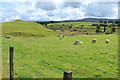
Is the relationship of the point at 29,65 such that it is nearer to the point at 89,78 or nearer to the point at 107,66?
the point at 89,78

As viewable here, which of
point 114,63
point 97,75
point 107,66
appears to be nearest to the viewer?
point 97,75

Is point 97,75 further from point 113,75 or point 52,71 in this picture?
point 52,71

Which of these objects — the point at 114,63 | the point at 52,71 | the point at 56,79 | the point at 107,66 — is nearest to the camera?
the point at 56,79

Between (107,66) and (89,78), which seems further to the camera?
(107,66)

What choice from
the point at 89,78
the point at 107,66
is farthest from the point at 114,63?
the point at 89,78

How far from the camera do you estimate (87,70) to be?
13.9m

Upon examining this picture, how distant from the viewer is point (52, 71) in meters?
13.5

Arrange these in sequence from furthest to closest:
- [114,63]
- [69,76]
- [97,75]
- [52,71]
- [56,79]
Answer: [114,63], [52,71], [97,75], [56,79], [69,76]

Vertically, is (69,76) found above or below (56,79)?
above

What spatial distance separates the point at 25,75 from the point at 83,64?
6326 mm

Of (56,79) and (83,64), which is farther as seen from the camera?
(83,64)

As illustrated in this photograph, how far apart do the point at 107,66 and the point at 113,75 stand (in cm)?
228

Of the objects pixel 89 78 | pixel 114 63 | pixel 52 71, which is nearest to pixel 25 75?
pixel 52 71

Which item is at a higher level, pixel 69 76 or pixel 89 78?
pixel 69 76
